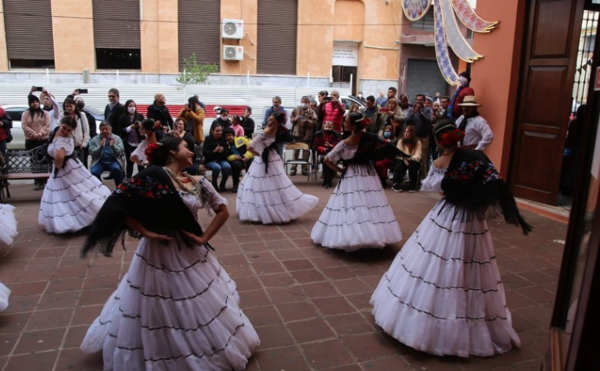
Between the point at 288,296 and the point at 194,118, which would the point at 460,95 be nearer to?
the point at 288,296

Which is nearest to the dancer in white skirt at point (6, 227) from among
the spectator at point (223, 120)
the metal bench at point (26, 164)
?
the metal bench at point (26, 164)

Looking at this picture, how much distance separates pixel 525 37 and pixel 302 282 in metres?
6.03

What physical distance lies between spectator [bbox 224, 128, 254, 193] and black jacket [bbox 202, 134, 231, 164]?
0.27 ft

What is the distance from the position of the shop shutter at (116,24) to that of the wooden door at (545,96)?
17751 millimetres

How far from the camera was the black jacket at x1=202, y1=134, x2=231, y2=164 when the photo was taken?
10.4 m

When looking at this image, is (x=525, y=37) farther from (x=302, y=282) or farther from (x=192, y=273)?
(x=192, y=273)

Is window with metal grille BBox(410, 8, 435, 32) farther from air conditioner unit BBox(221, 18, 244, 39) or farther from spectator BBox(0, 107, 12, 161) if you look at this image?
spectator BBox(0, 107, 12, 161)

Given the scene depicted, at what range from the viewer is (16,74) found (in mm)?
20484

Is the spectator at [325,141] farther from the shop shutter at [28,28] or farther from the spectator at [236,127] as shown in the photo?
the shop shutter at [28,28]

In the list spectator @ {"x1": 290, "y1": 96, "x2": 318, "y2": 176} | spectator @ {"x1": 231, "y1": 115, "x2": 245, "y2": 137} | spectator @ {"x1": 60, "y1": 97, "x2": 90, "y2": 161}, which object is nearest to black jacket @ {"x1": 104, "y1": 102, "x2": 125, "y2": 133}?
spectator @ {"x1": 60, "y1": 97, "x2": 90, "y2": 161}

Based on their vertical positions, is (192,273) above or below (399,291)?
above

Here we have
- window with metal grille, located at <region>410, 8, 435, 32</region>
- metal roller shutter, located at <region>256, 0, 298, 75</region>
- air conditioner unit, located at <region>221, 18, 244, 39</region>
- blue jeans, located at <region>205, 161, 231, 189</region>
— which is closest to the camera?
blue jeans, located at <region>205, 161, 231, 189</region>

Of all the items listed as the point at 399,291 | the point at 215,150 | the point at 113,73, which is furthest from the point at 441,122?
the point at 113,73

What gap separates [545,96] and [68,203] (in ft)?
24.8
